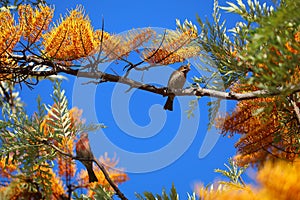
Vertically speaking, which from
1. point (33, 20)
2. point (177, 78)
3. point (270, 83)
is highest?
point (33, 20)

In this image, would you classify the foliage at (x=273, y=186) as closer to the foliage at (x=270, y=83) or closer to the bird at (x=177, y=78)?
the foliage at (x=270, y=83)

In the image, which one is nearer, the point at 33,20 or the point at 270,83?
the point at 270,83

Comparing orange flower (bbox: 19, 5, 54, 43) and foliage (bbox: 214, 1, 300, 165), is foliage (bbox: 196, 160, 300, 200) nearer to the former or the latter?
foliage (bbox: 214, 1, 300, 165)

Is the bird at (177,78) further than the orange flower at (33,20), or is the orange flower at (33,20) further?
the bird at (177,78)

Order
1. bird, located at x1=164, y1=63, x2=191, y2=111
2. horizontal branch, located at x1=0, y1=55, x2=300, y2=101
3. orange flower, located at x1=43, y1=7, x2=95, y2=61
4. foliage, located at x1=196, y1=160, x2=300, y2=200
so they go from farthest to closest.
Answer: bird, located at x1=164, y1=63, x2=191, y2=111, orange flower, located at x1=43, y1=7, x2=95, y2=61, horizontal branch, located at x1=0, y1=55, x2=300, y2=101, foliage, located at x1=196, y1=160, x2=300, y2=200

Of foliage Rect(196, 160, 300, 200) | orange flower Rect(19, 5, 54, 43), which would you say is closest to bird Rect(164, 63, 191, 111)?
orange flower Rect(19, 5, 54, 43)

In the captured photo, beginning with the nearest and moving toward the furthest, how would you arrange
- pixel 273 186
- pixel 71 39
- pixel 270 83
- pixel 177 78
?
pixel 273 186
pixel 270 83
pixel 71 39
pixel 177 78

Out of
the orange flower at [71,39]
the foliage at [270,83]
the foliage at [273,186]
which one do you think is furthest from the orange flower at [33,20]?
the foliage at [273,186]

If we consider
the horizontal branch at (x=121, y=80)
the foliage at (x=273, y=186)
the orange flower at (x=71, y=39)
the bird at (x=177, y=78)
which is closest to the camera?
the foliage at (x=273, y=186)

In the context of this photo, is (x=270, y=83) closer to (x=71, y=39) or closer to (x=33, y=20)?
(x=71, y=39)

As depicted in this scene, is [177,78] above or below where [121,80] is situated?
above

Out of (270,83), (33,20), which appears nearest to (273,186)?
(270,83)

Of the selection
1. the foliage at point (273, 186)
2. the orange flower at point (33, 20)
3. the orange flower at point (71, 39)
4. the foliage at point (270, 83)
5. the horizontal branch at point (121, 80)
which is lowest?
the foliage at point (273, 186)

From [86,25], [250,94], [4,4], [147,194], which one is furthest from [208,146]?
[4,4]
